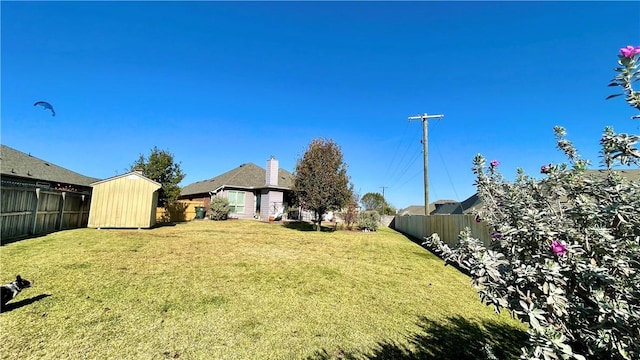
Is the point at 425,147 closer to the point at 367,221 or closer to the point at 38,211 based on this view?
the point at 367,221

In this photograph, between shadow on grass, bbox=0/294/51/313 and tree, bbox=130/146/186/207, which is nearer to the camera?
shadow on grass, bbox=0/294/51/313

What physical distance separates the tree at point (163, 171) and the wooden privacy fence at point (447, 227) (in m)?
19.0

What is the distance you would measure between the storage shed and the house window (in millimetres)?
9992

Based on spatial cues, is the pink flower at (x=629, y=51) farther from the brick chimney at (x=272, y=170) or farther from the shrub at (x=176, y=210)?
the shrub at (x=176, y=210)

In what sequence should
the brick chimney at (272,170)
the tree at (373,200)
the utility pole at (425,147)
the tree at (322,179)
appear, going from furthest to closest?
the tree at (373,200), the brick chimney at (272,170), the tree at (322,179), the utility pole at (425,147)

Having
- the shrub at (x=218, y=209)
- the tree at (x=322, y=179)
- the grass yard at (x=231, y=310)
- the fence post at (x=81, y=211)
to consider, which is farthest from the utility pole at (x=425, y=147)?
the fence post at (x=81, y=211)

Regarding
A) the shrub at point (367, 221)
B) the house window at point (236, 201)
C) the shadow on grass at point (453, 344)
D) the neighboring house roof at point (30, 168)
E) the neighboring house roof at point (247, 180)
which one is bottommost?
the shadow on grass at point (453, 344)

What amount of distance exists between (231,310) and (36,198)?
36.3 feet

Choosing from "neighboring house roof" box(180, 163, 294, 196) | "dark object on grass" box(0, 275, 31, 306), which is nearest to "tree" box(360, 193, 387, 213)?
Answer: "neighboring house roof" box(180, 163, 294, 196)

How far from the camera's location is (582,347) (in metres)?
1.89

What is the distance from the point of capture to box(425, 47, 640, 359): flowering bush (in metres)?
1.63

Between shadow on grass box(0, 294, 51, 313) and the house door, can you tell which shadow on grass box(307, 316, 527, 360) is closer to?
shadow on grass box(0, 294, 51, 313)

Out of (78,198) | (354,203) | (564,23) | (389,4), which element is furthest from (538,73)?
(78,198)

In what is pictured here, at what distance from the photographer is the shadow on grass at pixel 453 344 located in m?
3.67
